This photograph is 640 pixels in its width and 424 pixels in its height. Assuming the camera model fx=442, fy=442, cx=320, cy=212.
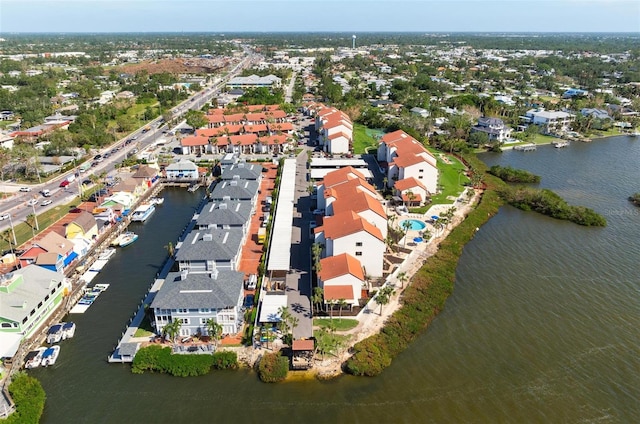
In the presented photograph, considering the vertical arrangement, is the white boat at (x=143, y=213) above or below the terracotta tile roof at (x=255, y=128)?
below

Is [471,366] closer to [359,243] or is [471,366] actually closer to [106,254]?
[359,243]

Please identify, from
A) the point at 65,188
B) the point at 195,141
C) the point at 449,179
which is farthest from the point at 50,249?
the point at 449,179

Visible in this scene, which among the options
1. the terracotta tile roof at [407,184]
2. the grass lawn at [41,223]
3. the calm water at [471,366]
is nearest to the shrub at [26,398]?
the calm water at [471,366]

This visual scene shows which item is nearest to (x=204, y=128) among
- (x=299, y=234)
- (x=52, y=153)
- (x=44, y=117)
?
(x=52, y=153)

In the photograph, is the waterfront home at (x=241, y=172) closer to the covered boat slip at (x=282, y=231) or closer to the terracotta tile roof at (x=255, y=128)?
the covered boat slip at (x=282, y=231)

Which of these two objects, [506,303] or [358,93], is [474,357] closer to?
[506,303]

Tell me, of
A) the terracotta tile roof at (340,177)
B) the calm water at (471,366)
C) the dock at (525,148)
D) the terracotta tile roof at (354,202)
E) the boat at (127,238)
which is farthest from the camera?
the dock at (525,148)

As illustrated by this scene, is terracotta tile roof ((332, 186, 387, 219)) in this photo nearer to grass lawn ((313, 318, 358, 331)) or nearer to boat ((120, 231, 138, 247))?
grass lawn ((313, 318, 358, 331))
